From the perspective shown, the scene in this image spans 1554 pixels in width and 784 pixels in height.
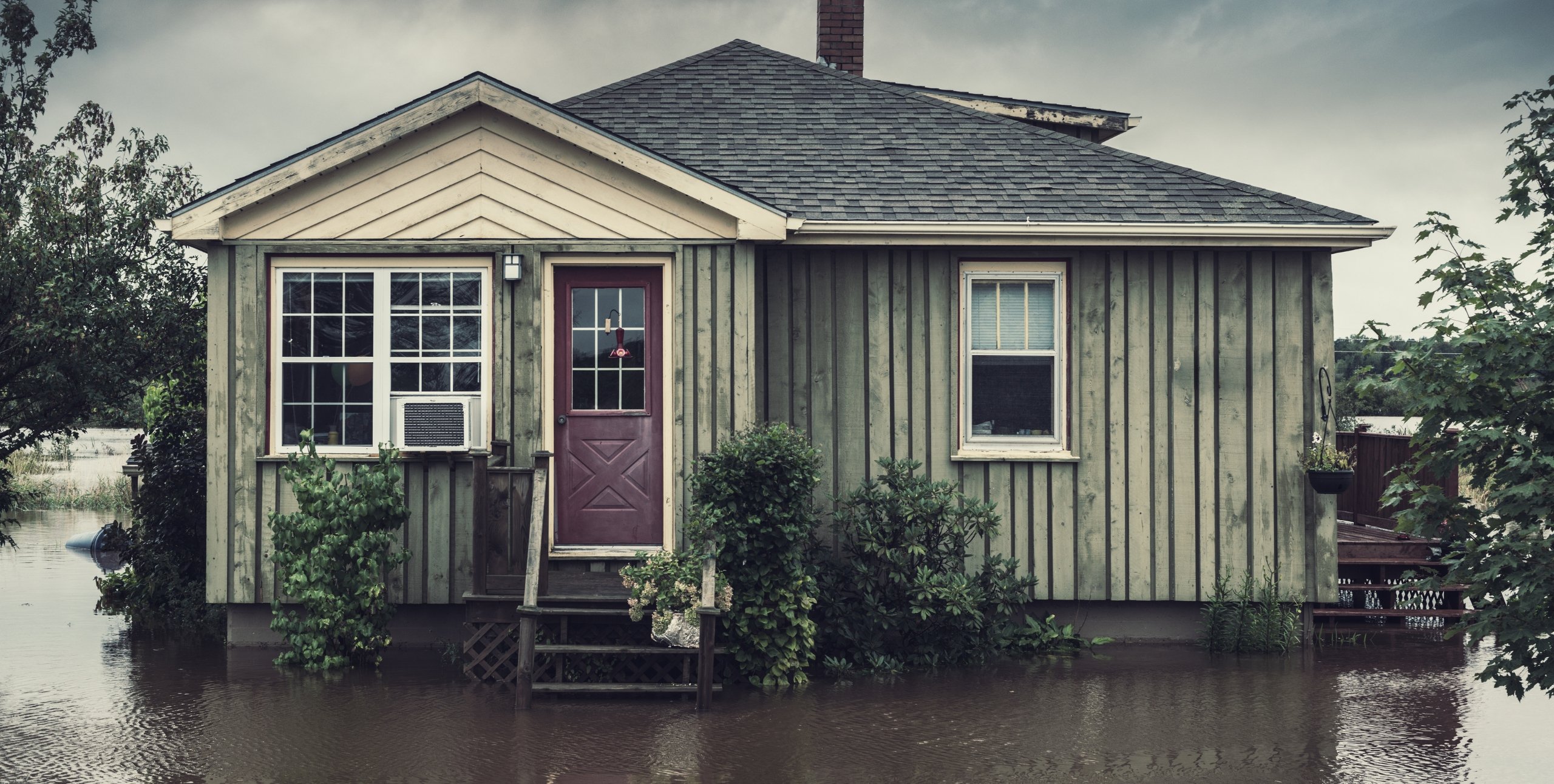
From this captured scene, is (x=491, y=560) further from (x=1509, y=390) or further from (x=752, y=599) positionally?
(x=1509, y=390)

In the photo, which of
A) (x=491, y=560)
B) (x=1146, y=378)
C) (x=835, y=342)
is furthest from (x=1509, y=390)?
(x=491, y=560)

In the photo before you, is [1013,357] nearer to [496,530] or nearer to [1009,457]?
[1009,457]

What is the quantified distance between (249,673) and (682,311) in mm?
3986

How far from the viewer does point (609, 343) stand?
9070 millimetres

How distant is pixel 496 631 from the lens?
26.6 ft

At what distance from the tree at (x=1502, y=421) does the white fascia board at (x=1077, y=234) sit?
11.8 ft

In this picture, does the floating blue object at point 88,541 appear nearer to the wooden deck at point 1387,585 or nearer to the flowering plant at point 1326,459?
the flowering plant at point 1326,459

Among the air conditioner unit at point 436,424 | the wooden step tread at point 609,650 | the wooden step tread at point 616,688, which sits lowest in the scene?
the wooden step tread at point 616,688

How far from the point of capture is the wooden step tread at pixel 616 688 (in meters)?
7.43

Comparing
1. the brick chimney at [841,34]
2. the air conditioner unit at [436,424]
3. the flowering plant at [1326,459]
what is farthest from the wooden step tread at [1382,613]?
the brick chimney at [841,34]

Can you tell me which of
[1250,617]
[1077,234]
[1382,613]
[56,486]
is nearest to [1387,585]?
[1382,613]

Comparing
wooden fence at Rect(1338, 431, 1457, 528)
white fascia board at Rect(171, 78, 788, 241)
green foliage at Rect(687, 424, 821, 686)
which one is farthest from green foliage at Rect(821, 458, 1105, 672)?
wooden fence at Rect(1338, 431, 1457, 528)

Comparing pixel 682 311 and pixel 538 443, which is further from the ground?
pixel 682 311

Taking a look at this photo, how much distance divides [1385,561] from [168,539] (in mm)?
10574
